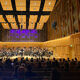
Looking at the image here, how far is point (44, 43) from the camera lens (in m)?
19.7

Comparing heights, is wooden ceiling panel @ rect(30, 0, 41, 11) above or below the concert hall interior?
above

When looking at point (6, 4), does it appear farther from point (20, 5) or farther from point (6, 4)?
point (20, 5)

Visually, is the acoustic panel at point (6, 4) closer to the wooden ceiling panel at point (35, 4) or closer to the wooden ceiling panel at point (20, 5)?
the wooden ceiling panel at point (20, 5)

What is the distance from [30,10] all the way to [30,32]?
11805 mm

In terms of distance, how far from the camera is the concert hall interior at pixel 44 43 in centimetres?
491

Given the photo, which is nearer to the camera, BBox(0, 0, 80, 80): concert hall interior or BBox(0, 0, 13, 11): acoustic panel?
BBox(0, 0, 80, 80): concert hall interior

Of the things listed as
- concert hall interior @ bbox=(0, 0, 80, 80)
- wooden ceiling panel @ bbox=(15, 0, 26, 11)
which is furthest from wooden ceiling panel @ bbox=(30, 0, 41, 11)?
wooden ceiling panel @ bbox=(15, 0, 26, 11)

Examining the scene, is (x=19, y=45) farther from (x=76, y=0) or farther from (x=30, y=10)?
(x=76, y=0)

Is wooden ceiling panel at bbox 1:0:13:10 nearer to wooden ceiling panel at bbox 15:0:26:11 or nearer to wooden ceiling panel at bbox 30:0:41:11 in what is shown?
wooden ceiling panel at bbox 15:0:26:11

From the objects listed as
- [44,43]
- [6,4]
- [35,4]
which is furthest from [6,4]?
[44,43]

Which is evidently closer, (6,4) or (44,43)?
(6,4)

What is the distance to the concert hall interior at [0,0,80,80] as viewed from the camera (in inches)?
193

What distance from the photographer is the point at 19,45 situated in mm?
19594

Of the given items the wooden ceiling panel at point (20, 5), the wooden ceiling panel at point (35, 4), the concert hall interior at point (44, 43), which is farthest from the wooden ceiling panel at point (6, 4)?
the wooden ceiling panel at point (35, 4)
